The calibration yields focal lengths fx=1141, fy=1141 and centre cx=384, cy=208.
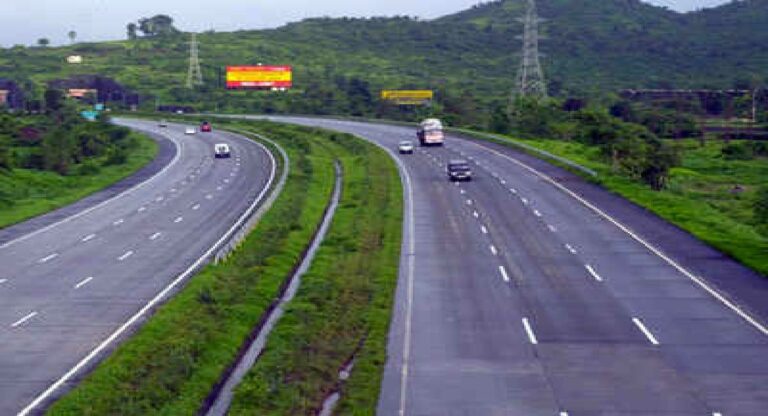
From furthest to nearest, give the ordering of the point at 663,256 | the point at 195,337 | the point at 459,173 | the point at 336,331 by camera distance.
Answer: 1. the point at 459,173
2. the point at 663,256
3. the point at 336,331
4. the point at 195,337

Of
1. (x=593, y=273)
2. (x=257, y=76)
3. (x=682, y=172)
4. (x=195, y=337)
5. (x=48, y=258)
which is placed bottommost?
(x=682, y=172)

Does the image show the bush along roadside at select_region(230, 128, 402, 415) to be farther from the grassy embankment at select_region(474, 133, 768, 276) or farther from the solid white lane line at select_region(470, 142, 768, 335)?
the grassy embankment at select_region(474, 133, 768, 276)

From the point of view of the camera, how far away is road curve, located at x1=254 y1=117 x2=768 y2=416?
2628 centimetres

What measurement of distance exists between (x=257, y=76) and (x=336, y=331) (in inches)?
6598

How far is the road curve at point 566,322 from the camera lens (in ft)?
86.2

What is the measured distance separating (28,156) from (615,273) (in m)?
68.2

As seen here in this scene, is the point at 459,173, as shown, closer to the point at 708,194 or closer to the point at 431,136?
the point at 708,194

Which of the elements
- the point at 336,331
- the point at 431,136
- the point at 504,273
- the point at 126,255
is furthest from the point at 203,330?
the point at 431,136

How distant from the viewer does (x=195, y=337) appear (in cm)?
3150

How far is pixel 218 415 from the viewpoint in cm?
2505

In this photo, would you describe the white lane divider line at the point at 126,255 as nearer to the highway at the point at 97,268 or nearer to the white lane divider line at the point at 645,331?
the highway at the point at 97,268

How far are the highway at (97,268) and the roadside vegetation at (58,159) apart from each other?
12.6 feet

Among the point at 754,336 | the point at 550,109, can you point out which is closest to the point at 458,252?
the point at 754,336

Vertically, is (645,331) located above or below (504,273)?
above
